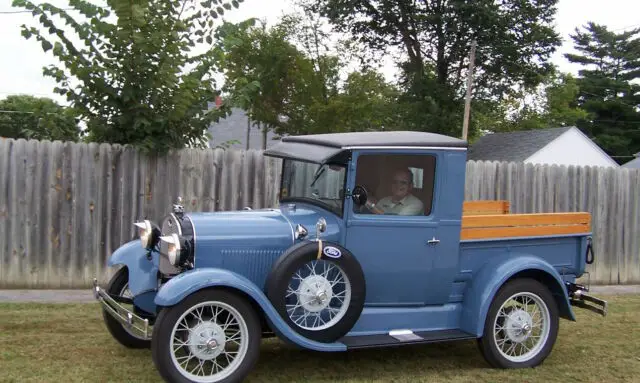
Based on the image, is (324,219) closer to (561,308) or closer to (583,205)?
(561,308)

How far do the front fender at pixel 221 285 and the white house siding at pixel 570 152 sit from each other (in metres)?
25.6

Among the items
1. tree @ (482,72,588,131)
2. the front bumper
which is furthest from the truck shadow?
tree @ (482,72,588,131)

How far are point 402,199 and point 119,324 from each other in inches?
108

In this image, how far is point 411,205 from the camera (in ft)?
18.1

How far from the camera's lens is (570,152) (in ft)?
102

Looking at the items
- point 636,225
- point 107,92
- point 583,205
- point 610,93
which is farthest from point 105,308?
point 610,93

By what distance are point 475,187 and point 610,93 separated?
44611 mm

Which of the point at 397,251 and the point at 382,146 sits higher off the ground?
the point at 382,146

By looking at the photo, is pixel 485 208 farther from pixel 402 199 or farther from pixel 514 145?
pixel 514 145

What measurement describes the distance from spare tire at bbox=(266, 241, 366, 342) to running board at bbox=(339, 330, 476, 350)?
138mm

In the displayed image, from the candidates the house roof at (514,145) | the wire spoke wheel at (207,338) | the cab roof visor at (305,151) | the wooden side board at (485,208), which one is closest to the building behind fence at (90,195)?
the cab roof visor at (305,151)

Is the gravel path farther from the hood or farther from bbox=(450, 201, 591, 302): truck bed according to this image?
bbox=(450, 201, 591, 302): truck bed

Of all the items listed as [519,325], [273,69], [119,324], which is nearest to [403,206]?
[519,325]

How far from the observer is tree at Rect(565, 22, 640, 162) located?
152ft
